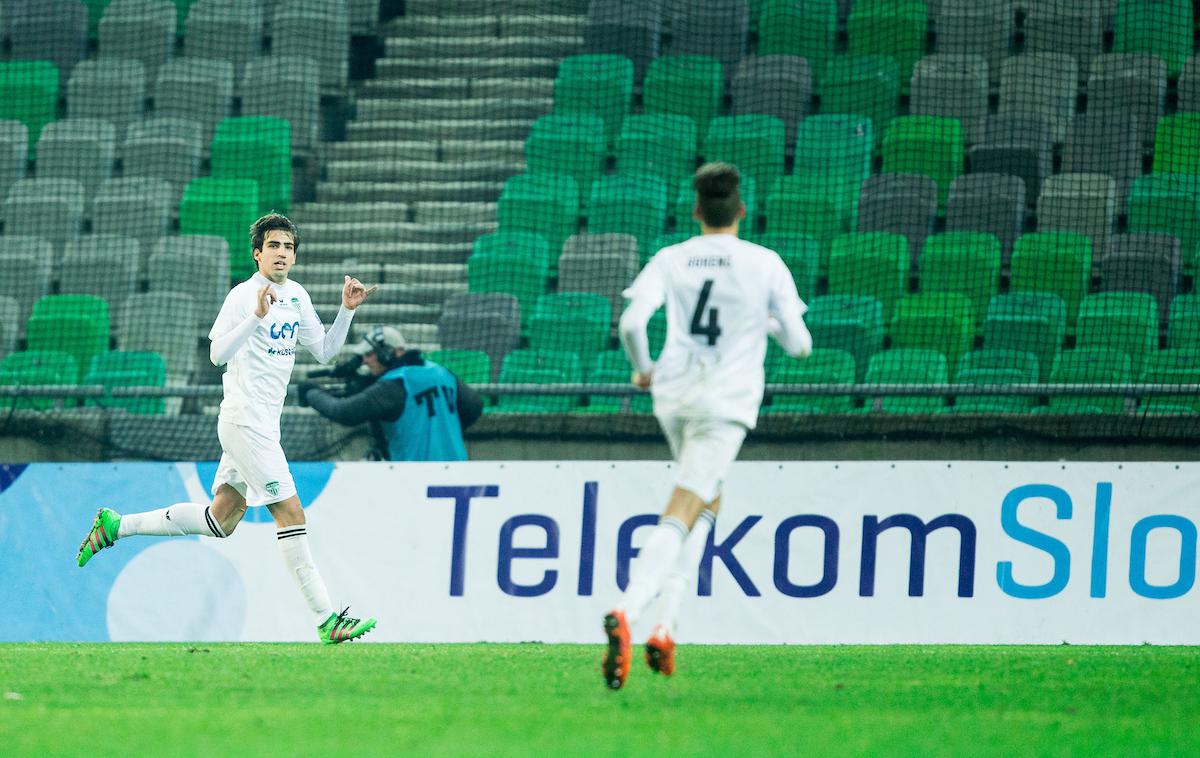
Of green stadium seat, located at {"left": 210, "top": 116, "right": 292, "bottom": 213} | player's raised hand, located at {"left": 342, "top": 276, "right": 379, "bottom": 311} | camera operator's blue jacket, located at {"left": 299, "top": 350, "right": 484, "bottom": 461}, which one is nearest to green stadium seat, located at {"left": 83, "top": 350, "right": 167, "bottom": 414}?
green stadium seat, located at {"left": 210, "top": 116, "right": 292, "bottom": 213}

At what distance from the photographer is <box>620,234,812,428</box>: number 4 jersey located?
5.48m

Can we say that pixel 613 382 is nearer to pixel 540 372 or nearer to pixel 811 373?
pixel 540 372

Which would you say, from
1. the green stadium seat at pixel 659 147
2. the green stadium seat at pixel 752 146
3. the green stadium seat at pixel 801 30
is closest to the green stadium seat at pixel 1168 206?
the green stadium seat at pixel 752 146

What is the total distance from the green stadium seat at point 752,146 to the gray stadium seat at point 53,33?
654cm

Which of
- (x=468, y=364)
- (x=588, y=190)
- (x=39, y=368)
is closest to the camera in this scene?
(x=468, y=364)

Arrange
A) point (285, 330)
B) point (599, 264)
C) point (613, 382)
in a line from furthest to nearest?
1. point (599, 264)
2. point (613, 382)
3. point (285, 330)

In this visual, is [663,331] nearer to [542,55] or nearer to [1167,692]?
[542,55]

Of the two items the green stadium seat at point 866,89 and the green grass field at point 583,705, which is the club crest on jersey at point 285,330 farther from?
the green stadium seat at point 866,89

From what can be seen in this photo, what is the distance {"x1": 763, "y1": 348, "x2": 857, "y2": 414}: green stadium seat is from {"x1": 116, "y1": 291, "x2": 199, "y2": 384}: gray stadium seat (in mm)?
4618

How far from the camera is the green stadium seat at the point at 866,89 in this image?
45.9 ft

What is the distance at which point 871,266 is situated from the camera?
12367 millimetres

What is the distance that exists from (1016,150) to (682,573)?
8891 mm

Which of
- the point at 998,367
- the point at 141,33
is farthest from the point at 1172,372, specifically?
the point at 141,33

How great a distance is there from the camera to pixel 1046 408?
1036 cm
